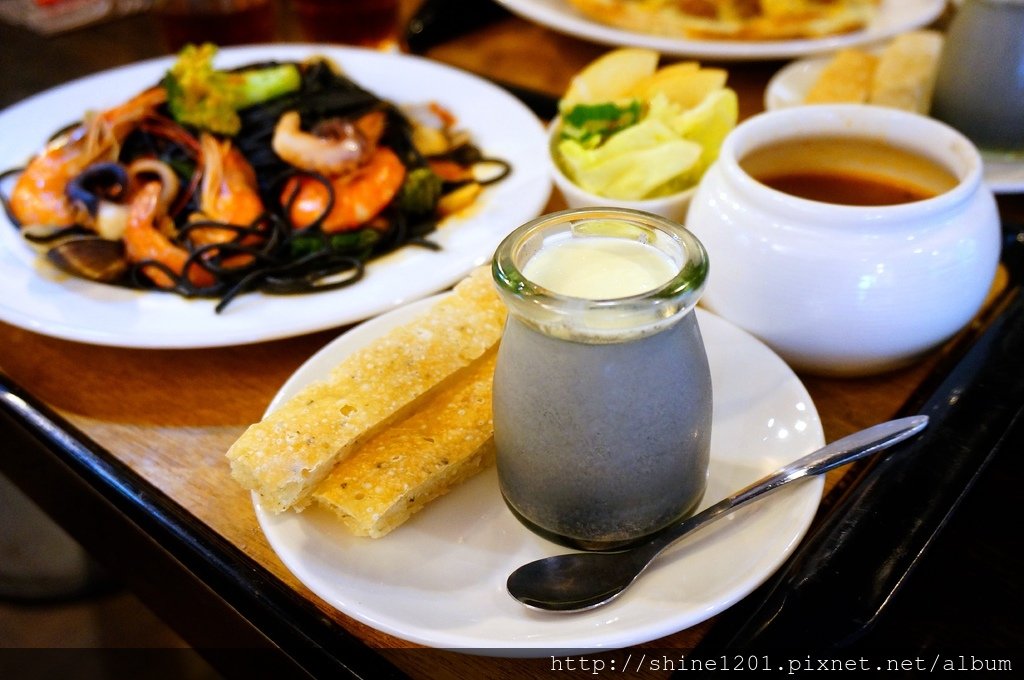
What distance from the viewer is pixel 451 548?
1005 mm

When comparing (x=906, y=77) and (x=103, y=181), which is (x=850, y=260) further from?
(x=103, y=181)

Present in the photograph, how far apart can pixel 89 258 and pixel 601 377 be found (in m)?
1.21

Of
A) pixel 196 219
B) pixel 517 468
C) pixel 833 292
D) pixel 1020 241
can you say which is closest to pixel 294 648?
pixel 517 468

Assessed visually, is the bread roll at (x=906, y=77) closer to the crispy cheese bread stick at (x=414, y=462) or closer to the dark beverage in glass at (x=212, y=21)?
the crispy cheese bread stick at (x=414, y=462)

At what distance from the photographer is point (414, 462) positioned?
→ 1014 millimetres

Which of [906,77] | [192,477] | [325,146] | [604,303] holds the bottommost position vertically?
[192,477]

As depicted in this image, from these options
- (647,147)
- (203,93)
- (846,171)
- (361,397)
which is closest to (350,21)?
(203,93)

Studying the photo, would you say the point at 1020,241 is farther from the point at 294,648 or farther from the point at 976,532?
the point at 294,648

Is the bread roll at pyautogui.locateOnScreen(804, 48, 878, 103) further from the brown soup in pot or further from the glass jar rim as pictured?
the glass jar rim

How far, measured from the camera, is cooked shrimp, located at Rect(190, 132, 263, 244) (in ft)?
5.99

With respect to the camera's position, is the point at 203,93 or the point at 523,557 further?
the point at 203,93

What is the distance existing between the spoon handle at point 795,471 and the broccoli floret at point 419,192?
1.12 m

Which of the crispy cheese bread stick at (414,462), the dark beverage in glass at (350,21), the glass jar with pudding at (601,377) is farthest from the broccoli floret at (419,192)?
the dark beverage in glass at (350,21)

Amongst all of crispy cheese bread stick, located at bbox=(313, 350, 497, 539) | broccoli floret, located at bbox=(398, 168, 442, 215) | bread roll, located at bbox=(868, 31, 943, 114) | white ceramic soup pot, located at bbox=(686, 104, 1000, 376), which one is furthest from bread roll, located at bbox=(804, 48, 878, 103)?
crispy cheese bread stick, located at bbox=(313, 350, 497, 539)
